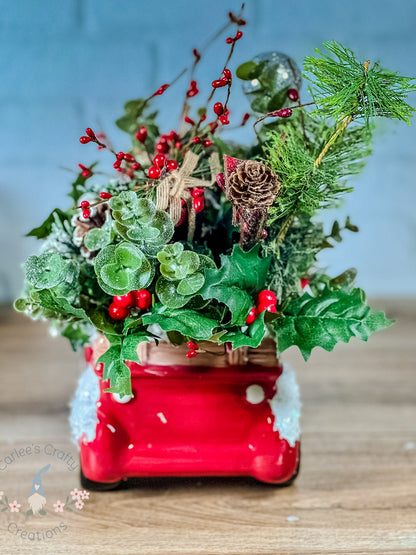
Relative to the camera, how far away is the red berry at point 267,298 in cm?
43

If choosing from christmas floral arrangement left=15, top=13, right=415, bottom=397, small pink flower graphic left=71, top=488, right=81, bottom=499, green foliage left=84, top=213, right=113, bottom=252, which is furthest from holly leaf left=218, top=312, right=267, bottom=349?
small pink flower graphic left=71, top=488, right=81, bottom=499

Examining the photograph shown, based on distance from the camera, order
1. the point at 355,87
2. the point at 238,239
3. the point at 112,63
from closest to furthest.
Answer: the point at 355,87, the point at 238,239, the point at 112,63

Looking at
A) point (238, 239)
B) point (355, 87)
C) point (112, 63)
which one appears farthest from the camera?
point (112, 63)

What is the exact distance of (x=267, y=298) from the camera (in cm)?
43

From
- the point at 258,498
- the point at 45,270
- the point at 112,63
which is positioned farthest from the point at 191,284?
the point at 112,63

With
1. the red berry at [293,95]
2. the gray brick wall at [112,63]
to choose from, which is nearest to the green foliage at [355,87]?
the red berry at [293,95]

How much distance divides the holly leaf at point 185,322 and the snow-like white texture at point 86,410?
5.5 inches

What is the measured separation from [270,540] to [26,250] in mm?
1023

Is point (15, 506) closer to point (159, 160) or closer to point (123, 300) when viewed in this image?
point (123, 300)

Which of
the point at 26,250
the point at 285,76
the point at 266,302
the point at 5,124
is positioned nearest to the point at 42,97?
the point at 5,124

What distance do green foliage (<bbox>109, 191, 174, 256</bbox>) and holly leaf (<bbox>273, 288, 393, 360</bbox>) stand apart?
0.12 metres

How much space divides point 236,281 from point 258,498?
23 cm

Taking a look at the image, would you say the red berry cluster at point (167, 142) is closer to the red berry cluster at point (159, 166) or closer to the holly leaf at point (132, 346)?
the red berry cluster at point (159, 166)

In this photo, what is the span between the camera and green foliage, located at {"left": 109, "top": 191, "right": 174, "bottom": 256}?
40 centimetres
